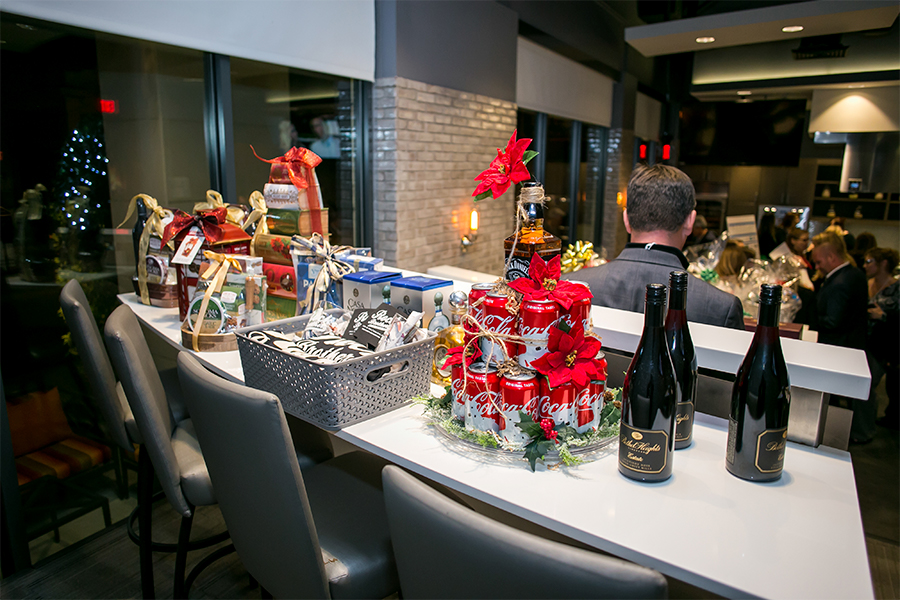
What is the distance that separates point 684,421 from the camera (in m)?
1.12

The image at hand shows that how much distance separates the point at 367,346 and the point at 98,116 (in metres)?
2.38

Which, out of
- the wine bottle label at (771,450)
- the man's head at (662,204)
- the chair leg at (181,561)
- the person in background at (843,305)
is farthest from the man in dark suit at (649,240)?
the person in background at (843,305)

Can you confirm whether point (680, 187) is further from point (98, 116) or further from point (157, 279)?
point (98, 116)

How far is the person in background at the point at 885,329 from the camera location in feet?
13.4

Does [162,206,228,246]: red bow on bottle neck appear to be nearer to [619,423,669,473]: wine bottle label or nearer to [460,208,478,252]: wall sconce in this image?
[619,423,669,473]: wine bottle label

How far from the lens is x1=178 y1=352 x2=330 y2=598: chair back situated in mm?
1064

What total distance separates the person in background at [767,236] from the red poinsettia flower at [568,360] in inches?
266

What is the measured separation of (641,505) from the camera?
95 cm

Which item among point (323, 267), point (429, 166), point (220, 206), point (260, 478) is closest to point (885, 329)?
point (429, 166)

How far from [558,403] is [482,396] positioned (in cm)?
15

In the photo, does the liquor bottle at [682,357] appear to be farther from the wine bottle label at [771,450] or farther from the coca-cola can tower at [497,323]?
the coca-cola can tower at [497,323]

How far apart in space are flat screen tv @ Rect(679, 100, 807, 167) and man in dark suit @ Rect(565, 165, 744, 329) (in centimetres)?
689

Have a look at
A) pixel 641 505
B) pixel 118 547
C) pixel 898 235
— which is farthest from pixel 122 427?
pixel 898 235

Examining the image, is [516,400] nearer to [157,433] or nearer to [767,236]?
[157,433]
